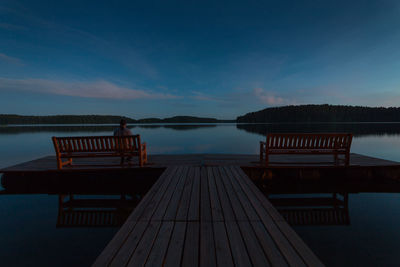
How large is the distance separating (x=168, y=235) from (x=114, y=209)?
3804 millimetres

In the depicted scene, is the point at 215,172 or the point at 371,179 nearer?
the point at 215,172

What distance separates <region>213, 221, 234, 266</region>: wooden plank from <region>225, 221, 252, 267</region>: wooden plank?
0.16 ft

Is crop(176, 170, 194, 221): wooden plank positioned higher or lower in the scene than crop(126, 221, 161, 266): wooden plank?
lower

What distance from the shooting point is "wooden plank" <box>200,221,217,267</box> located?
182 cm

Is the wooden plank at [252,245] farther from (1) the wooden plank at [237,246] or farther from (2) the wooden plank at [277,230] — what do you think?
(2) the wooden plank at [277,230]

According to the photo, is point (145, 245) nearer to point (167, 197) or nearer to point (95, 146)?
point (167, 197)

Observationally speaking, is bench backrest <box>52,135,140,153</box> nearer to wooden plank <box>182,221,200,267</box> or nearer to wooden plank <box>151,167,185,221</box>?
wooden plank <box>151,167,185,221</box>

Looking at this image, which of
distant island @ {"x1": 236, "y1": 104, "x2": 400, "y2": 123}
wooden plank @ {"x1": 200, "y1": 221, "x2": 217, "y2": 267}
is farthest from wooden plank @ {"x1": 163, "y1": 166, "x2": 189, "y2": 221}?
distant island @ {"x1": 236, "y1": 104, "x2": 400, "y2": 123}

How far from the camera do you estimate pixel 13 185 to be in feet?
21.3

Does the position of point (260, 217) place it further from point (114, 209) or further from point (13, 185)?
point (13, 185)

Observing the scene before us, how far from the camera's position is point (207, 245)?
207 centimetres

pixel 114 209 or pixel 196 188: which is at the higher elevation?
pixel 196 188

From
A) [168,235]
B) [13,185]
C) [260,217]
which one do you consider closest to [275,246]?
[260,217]

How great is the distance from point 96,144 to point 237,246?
5.82 meters
